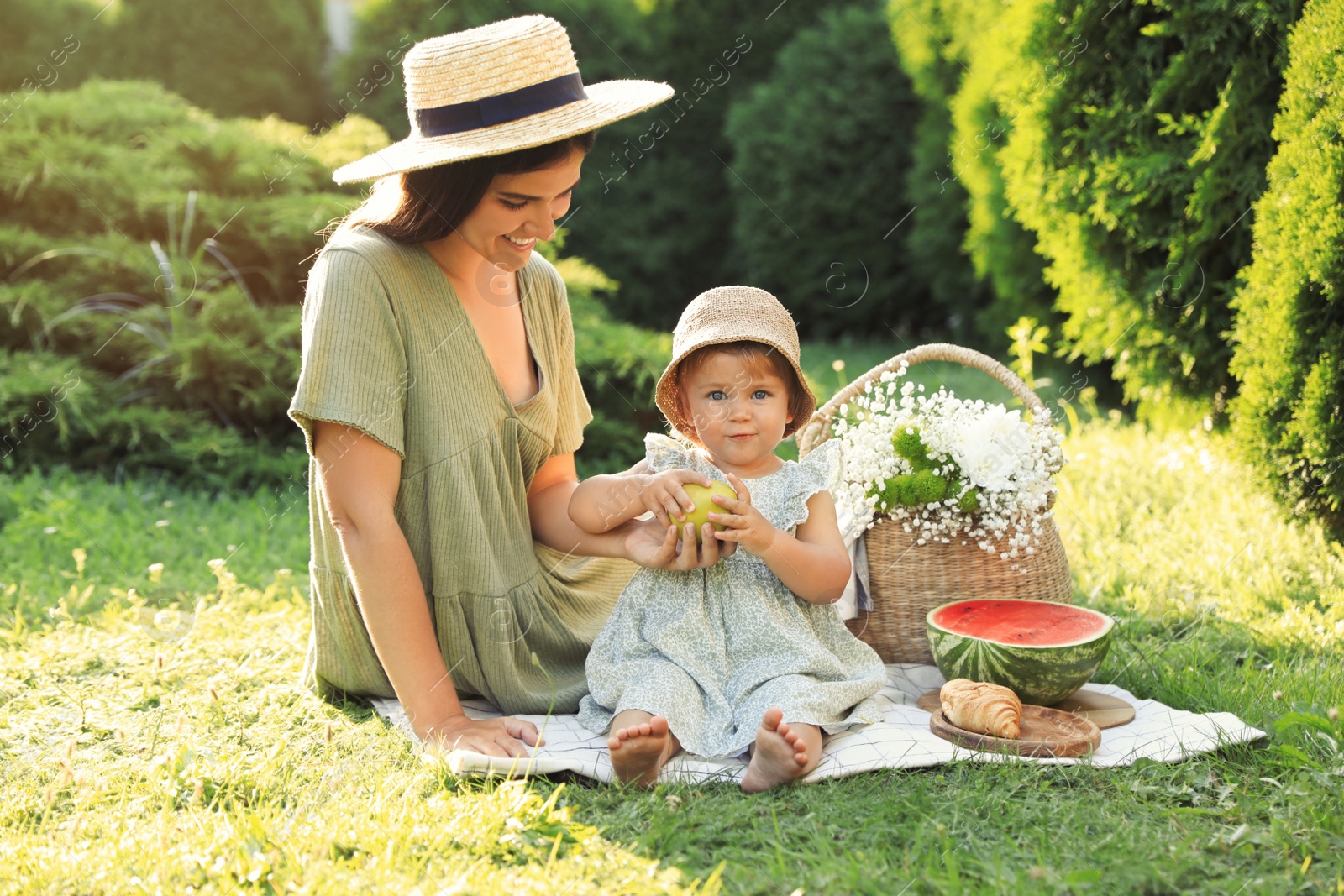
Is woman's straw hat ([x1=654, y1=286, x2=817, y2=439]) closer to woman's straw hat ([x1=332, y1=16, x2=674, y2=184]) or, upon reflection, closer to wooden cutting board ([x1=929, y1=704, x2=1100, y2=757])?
woman's straw hat ([x1=332, y1=16, x2=674, y2=184])

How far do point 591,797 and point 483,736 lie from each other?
31 centimetres

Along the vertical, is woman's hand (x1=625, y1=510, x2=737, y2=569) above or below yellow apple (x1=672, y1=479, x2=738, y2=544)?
below

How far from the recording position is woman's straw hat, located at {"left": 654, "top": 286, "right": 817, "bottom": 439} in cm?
272

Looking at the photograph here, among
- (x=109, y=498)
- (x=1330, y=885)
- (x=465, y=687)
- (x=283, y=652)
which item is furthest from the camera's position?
(x=109, y=498)

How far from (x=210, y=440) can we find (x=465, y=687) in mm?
2990

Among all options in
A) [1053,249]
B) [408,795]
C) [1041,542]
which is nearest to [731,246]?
[1053,249]

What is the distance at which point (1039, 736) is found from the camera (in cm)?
261

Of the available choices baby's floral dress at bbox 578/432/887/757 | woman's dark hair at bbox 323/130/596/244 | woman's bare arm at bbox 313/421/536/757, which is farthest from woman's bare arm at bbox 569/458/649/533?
woman's dark hair at bbox 323/130/596/244

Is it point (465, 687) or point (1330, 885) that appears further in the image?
point (465, 687)

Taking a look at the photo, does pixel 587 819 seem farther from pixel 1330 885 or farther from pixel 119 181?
pixel 119 181

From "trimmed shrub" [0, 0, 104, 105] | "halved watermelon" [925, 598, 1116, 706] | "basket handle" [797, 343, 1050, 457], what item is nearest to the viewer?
"halved watermelon" [925, 598, 1116, 706]

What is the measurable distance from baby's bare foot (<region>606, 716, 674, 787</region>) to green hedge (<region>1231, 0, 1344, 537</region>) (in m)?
2.68

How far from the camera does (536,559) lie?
3004 millimetres

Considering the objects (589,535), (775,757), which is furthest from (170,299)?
(775,757)
